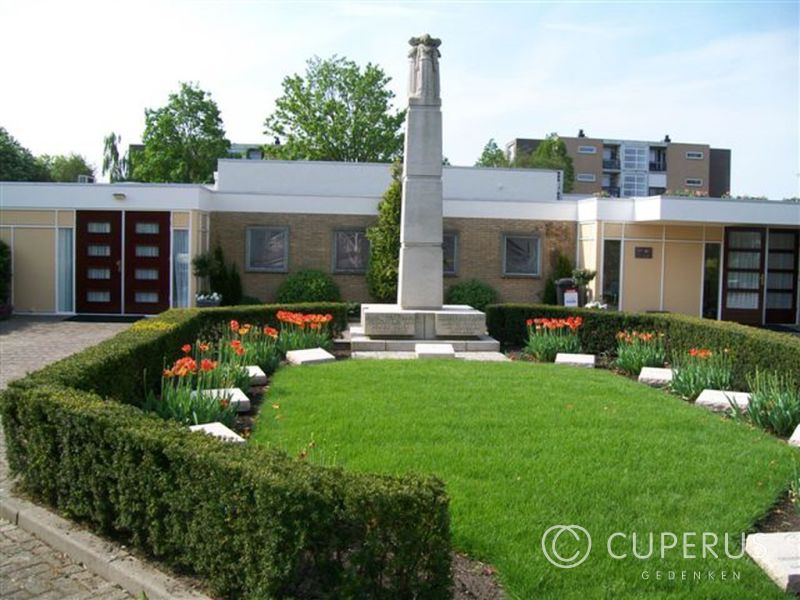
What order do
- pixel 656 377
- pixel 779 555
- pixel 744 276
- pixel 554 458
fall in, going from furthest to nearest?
pixel 744 276 < pixel 656 377 < pixel 554 458 < pixel 779 555

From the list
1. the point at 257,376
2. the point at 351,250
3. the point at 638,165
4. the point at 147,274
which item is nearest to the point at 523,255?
the point at 351,250

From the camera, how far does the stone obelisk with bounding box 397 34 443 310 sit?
50.3 ft

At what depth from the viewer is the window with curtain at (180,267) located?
70.1 ft

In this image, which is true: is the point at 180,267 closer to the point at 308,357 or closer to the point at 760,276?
the point at 308,357

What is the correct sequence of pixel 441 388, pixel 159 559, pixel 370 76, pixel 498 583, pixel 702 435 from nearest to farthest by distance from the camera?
pixel 498 583 < pixel 159 559 < pixel 702 435 < pixel 441 388 < pixel 370 76

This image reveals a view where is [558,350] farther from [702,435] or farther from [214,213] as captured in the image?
[214,213]

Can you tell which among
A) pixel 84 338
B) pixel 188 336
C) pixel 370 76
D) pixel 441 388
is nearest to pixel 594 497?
pixel 441 388

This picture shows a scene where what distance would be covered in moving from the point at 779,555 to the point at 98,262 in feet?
64.7

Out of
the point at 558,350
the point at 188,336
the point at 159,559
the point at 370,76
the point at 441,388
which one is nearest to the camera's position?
the point at 159,559

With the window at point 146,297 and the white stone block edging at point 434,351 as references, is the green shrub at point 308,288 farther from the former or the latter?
the white stone block edging at point 434,351

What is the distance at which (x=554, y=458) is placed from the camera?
6.86 meters

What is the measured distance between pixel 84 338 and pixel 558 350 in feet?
31.2

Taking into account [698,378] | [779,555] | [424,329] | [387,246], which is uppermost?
[387,246]

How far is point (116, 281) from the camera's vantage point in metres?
21.7
